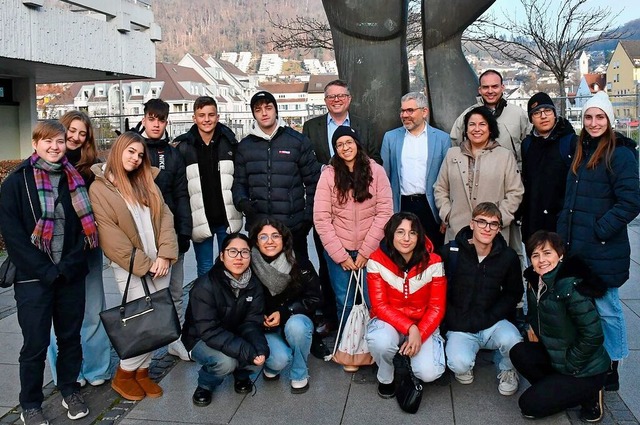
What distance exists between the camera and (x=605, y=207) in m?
3.19

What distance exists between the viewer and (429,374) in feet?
10.7

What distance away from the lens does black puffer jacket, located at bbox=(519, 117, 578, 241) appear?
3.66 meters

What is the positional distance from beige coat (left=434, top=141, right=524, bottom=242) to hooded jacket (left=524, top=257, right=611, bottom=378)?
2.60 ft

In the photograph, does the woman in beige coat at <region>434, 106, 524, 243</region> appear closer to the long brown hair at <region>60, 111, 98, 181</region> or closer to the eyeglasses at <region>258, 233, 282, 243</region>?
the eyeglasses at <region>258, 233, 282, 243</region>

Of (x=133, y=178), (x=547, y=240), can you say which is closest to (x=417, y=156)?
(x=547, y=240)

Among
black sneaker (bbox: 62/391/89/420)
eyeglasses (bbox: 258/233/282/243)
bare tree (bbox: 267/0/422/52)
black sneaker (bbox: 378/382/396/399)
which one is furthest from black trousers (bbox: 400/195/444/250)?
bare tree (bbox: 267/0/422/52)

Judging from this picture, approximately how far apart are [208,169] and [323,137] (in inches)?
31.9

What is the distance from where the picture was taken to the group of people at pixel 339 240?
9.83 ft

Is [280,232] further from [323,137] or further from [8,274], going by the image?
[8,274]

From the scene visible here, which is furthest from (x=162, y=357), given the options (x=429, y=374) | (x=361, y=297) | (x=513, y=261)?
(x=513, y=261)

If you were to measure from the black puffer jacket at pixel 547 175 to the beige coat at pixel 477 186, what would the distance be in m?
0.10

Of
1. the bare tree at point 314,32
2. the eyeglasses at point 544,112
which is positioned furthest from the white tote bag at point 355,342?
the bare tree at point 314,32

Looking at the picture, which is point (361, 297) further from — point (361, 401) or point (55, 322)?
point (55, 322)

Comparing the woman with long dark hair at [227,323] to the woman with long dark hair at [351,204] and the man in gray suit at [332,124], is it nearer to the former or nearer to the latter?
the woman with long dark hair at [351,204]
